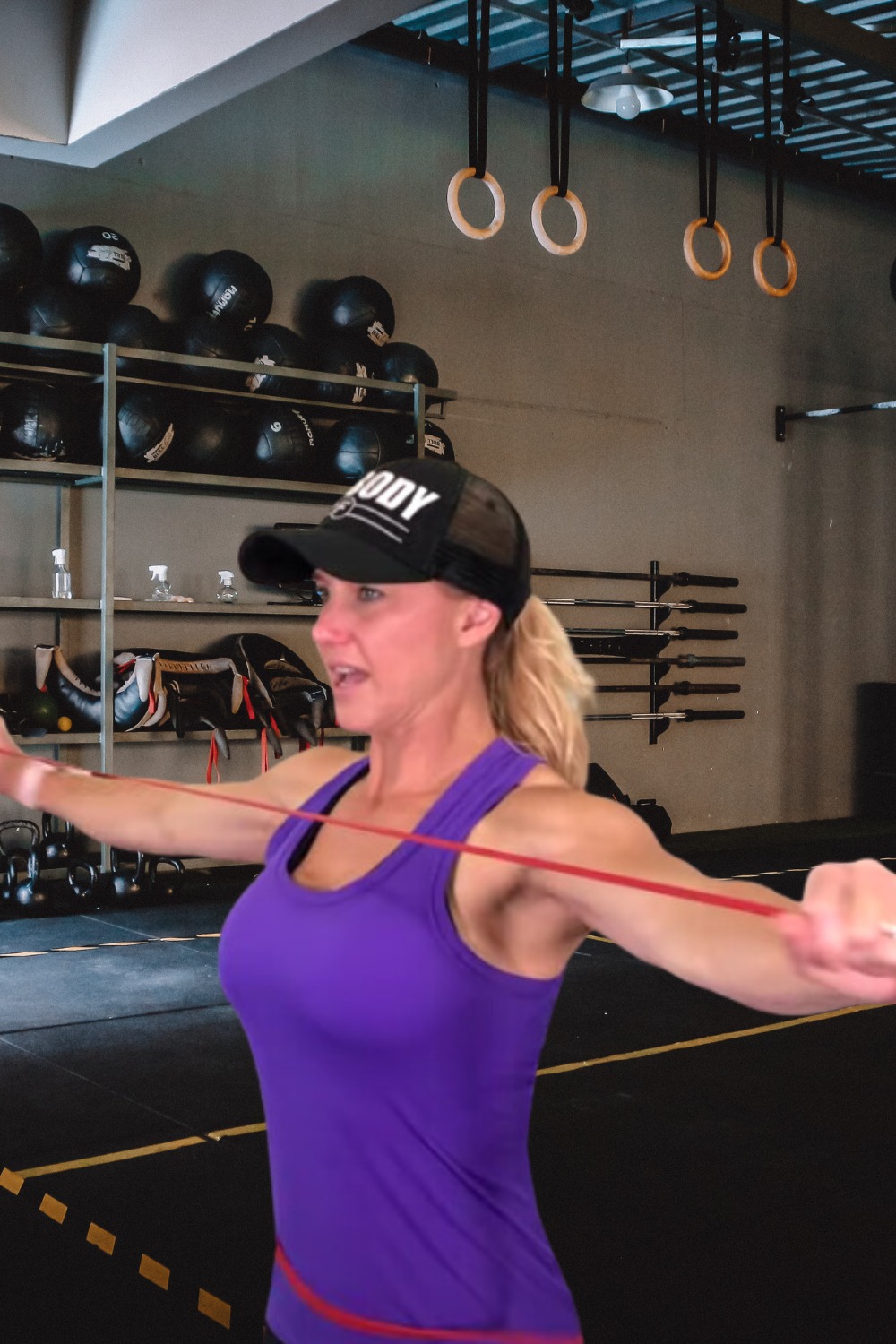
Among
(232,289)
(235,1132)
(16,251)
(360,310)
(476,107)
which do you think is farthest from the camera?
(360,310)

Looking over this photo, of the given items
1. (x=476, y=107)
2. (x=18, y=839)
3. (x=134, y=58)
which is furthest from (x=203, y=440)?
(x=476, y=107)

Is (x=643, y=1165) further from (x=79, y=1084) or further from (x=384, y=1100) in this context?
(x=384, y=1100)

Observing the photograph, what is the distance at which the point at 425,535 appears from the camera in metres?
1.15

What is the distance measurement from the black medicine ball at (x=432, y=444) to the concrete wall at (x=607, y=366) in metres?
0.67

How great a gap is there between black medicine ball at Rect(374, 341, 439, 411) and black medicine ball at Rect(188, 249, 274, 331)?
2.07ft

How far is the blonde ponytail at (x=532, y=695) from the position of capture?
1.29m

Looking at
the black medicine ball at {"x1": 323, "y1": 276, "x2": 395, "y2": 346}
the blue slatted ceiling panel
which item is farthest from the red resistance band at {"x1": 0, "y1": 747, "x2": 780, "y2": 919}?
the blue slatted ceiling panel

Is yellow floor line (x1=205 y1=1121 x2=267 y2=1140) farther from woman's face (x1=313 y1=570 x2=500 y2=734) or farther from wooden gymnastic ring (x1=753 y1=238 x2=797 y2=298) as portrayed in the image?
wooden gymnastic ring (x1=753 y1=238 x2=797 y2=298)

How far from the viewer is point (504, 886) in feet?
3.58

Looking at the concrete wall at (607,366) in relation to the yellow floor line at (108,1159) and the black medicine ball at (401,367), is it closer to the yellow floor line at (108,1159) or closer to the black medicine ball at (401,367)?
the black medicine ball at (401,367)

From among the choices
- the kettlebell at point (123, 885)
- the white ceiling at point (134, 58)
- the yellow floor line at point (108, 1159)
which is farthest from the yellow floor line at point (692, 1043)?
the white ceiling at point (134, 58)

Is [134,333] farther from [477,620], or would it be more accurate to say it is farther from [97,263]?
[477,620]

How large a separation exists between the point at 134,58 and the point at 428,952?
172 inches

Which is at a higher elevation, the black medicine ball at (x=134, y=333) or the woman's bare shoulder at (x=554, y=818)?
the black medicine ball at (x=134, y=333)
